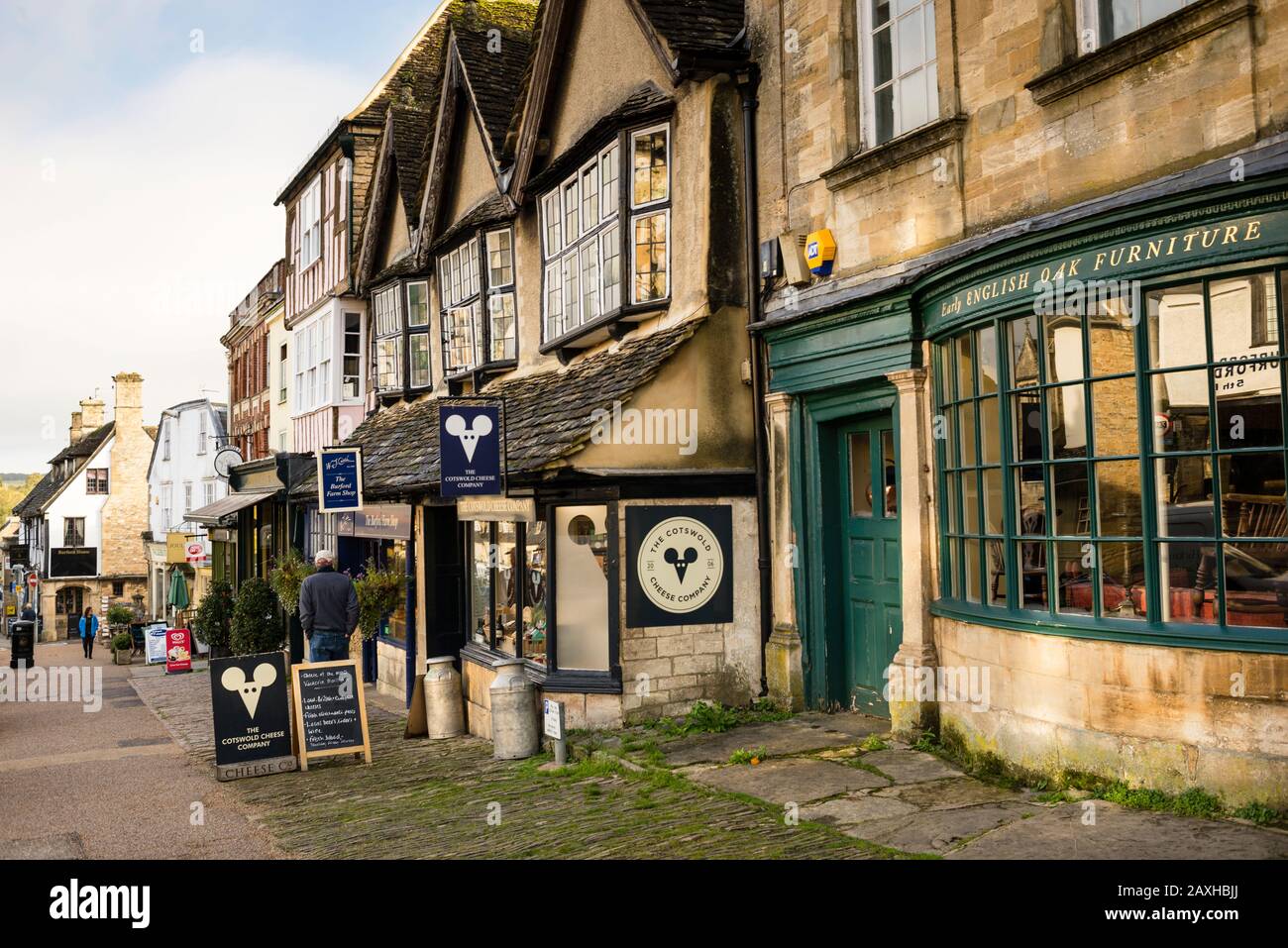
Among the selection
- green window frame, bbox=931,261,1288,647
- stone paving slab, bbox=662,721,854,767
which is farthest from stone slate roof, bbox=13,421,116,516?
green window frame, bbox=931,261,1288,647

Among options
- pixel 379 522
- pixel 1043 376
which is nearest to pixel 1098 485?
pixel 1043 376

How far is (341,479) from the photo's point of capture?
44.4ft

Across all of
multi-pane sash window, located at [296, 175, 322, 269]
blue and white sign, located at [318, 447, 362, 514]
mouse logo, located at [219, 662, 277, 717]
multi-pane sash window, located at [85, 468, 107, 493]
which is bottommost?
mouse logo, located at [219, 662, 277, 717]

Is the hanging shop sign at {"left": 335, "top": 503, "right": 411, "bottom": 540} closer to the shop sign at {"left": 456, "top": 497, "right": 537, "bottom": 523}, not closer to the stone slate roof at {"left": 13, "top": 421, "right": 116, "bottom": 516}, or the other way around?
the shop sign at {"left": 456, "top": 497, "right": 537, "bottom": 523}

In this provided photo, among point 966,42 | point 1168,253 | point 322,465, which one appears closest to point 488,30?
point 322,465

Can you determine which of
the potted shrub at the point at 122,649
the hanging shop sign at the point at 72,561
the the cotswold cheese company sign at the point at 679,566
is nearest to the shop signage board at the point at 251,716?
the the cotswold cheese company sign at the point at 679,566

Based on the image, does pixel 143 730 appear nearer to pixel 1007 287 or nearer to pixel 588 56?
pixel 588 56

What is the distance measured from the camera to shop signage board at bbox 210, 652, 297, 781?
1052 centimetres

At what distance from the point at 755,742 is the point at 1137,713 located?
11.2 ft

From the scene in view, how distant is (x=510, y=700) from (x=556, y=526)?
176cm

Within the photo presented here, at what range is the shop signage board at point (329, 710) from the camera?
1090cm

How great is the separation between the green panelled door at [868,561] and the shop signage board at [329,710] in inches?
187

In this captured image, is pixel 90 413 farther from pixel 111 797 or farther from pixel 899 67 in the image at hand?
pixel 899 67

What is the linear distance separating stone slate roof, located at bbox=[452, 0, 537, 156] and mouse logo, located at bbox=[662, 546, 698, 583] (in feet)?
25.0
